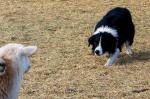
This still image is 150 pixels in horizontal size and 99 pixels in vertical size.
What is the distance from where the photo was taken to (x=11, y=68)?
4223 millimetres

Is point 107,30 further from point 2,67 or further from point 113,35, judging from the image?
point 2,67

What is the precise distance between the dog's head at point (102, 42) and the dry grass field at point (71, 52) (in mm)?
169

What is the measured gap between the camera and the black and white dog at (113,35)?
7.80 meters

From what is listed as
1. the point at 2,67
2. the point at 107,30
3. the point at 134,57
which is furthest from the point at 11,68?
the point at 134,57

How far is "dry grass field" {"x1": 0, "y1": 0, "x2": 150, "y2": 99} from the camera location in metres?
6.40

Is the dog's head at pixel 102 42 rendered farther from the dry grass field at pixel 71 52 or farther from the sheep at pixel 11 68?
the sheep at pixel 11 68

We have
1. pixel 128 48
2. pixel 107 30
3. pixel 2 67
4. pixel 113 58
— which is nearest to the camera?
pixel 2 67

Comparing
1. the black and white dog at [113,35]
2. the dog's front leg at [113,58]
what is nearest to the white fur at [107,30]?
the black and white dog at [113,35]

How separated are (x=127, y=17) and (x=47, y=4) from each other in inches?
173

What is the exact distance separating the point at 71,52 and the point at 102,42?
23.5 inches

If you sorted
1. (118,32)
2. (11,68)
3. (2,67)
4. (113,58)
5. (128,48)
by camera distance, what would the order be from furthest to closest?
(128,48) → (118,32) → (113,58) → (11,68) → (2,67)

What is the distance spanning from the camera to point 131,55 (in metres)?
8.09

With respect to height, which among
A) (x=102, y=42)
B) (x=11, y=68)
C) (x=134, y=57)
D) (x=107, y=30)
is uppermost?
(x=11, y=68)

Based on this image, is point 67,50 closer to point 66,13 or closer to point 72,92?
A: point 72,92
